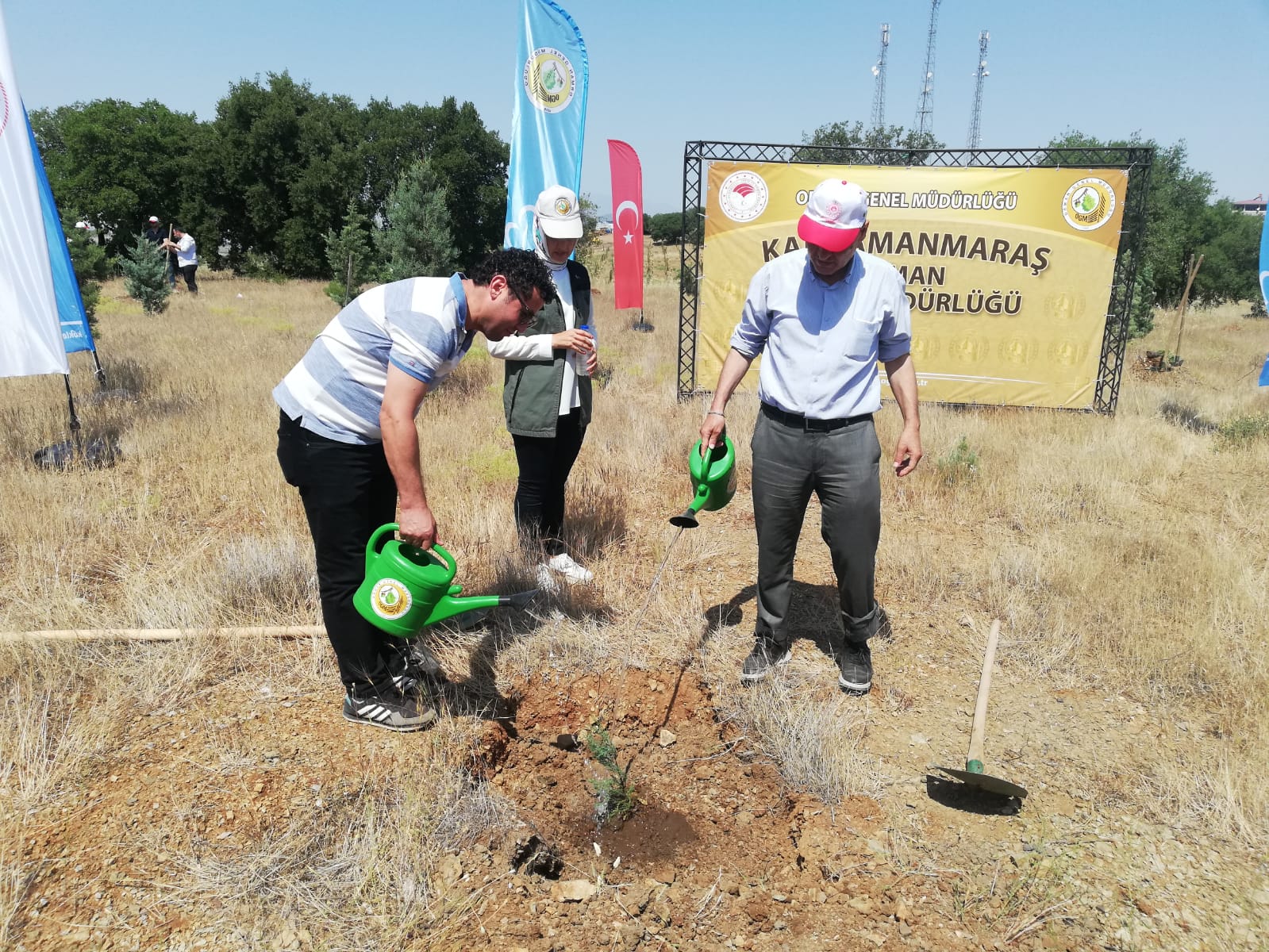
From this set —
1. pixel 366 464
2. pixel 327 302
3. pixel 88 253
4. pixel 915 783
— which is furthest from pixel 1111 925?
pixel 327 302

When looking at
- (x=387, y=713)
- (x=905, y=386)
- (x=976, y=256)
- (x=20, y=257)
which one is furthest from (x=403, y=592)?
(x=976, y=256)

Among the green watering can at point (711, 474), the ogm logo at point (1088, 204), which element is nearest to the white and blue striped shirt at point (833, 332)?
the green watering can at point (711, 474)

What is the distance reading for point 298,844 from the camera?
2.24 m

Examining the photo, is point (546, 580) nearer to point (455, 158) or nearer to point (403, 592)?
point (403, 592)

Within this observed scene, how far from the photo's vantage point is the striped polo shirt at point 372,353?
7.60 feet

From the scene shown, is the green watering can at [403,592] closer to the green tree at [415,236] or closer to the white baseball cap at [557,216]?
the white baseball cap at [557,216]

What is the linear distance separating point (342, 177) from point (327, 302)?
1103 cm

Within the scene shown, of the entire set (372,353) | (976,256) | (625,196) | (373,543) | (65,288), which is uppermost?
(625,196)

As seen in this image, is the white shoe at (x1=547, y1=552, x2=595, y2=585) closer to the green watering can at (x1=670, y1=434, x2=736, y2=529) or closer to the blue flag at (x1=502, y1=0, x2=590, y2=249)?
the green watering can at (x1=670, y1=434, x2=736, y2=529)

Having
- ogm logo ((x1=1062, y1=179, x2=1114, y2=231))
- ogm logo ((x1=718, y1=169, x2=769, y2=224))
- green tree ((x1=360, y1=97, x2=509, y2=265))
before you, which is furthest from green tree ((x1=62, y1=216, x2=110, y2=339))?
green tree ((x1=360, y1=97, x2=509, y2=265))

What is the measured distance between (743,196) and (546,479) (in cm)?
542

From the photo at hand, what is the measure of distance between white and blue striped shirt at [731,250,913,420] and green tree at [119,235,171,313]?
14.1 metres

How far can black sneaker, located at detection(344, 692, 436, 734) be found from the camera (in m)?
2.79

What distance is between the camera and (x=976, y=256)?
7961 millimetres
